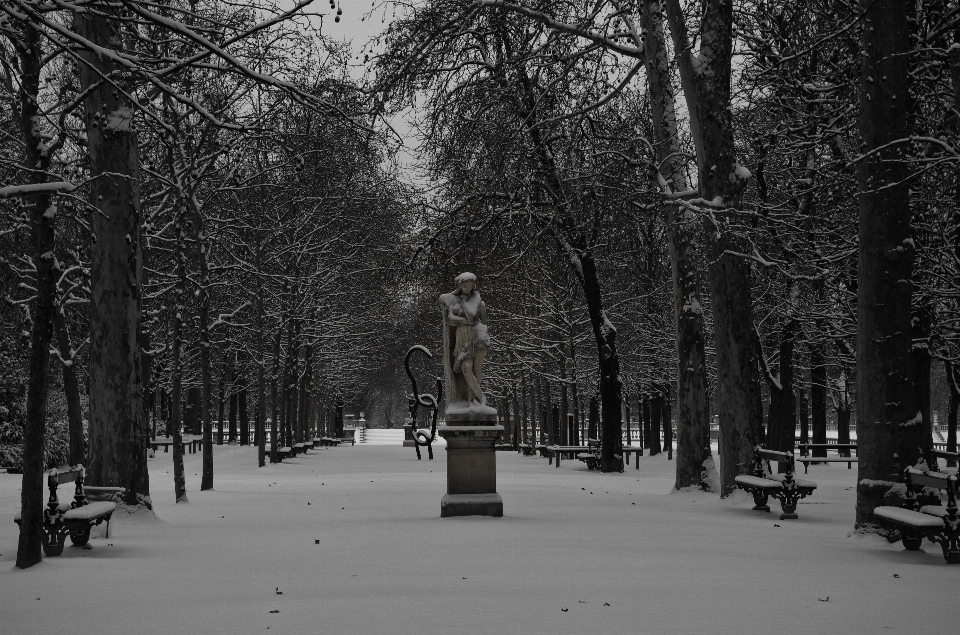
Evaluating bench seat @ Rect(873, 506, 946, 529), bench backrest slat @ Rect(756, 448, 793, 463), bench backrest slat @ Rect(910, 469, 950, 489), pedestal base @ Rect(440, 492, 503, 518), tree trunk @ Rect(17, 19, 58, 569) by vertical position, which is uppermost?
tree trunk @ Rect(17, 19, 58, 569)

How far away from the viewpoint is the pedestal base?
12.5 meters

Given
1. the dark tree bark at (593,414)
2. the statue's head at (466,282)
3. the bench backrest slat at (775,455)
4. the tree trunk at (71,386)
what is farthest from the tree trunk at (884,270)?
the dark tree bark at (593,414)

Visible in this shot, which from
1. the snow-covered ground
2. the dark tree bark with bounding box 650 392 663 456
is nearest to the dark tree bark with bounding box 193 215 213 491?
the snow-covered ground

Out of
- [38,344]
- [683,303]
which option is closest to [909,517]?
[38,344]

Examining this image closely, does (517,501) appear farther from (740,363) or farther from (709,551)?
(709,551)

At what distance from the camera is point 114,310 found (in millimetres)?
12180

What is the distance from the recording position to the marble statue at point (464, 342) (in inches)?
521

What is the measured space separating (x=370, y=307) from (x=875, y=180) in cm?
3325

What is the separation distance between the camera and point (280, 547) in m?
10.2

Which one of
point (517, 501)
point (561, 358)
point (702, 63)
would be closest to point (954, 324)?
point (702, 63)

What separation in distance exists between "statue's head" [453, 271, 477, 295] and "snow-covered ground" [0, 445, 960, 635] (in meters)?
Answer: 2.88

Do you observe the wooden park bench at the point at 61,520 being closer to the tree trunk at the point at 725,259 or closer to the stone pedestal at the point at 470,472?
the stone pedestal at the point at 470,472

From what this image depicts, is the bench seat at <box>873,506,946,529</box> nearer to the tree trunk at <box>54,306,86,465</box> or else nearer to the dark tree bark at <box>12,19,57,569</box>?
the dark tree bark at <box>12,19,57,569</box>

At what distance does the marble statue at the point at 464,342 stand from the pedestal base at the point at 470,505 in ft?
4.03
